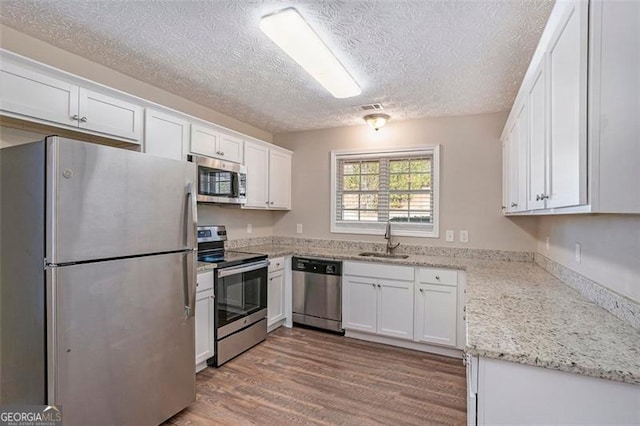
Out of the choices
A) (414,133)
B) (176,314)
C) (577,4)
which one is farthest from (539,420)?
(414,133)

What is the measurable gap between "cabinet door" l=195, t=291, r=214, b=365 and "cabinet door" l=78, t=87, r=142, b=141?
4.33 ft

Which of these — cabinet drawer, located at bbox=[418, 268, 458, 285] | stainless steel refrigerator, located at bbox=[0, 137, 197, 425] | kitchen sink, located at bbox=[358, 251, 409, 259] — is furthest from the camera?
kitchen sink, located at bbox=[358, 251, 409, 259]

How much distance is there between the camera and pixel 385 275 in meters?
3.38

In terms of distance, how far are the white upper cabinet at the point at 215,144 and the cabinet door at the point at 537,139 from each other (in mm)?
2518

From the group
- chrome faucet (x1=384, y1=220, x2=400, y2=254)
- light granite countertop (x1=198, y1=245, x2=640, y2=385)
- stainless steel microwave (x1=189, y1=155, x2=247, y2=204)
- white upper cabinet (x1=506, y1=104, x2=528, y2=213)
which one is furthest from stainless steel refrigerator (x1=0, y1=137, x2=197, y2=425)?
chrome faucet (x1=384, y1=220, x2=400, y2=254)

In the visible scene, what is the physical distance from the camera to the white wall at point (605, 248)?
1424mm

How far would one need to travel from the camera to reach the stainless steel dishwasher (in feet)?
11.9

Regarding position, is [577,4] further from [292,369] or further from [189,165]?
[292,369]

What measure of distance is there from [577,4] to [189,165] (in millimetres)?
2063

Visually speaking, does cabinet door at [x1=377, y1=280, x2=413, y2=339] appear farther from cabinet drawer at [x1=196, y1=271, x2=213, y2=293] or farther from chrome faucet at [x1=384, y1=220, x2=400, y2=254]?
cabinet drawer at [x1=196, y1=271, x2=213, y2=293]

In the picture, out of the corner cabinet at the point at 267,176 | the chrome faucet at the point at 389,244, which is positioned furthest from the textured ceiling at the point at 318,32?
the chrome faucet at the point at 389,244

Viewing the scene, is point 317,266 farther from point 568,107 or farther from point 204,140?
point 568,107

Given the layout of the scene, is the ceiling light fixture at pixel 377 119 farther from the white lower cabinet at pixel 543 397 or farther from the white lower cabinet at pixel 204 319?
the white lower cabinet at pixel 543 397

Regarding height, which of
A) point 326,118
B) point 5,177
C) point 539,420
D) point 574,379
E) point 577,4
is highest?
point 326,118
